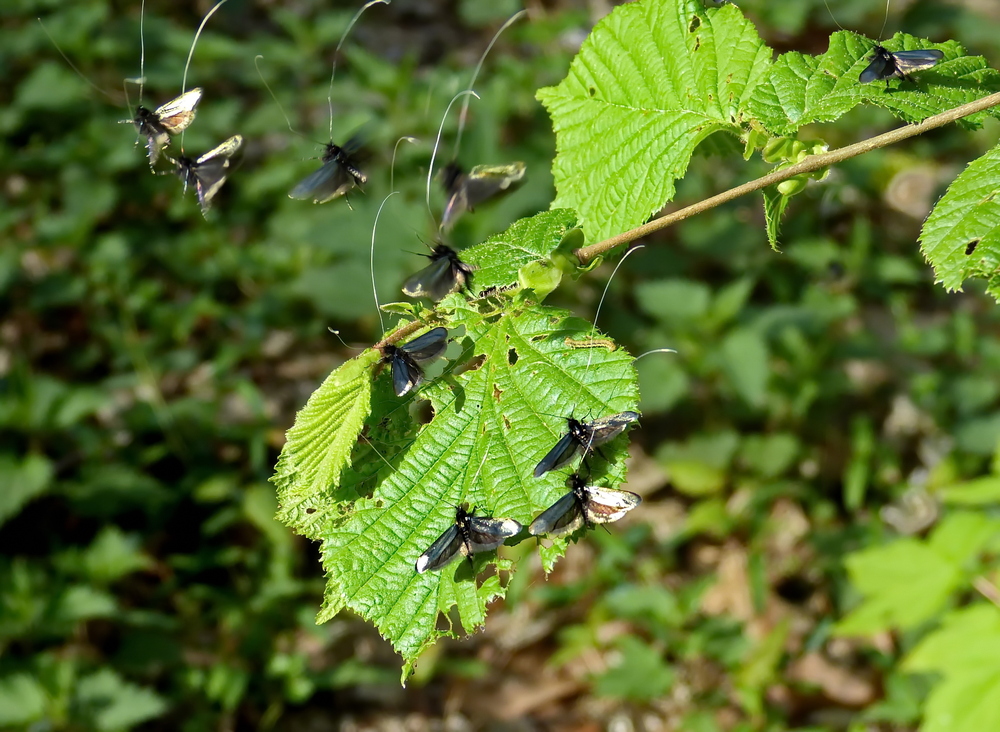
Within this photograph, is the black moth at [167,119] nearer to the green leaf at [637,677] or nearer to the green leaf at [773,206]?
the green leaf at [773,206]

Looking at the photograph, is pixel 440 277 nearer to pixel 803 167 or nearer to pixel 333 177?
pixel 333 177

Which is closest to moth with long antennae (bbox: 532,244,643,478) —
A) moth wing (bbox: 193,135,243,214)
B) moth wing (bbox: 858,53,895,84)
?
moth wing (bbox: 858,53,895,84)

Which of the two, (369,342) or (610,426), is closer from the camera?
(610,426)

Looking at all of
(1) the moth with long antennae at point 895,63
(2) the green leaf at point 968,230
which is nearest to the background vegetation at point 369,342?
(2) the green leaf at point 968,230

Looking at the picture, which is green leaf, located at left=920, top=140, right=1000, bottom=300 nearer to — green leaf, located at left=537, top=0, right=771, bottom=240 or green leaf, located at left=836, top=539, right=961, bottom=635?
green leaf, located at left=537, top=0, right=771, bottom=240

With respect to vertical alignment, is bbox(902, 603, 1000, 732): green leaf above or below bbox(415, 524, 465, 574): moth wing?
below

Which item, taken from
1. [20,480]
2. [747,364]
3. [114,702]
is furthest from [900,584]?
[20,480]
